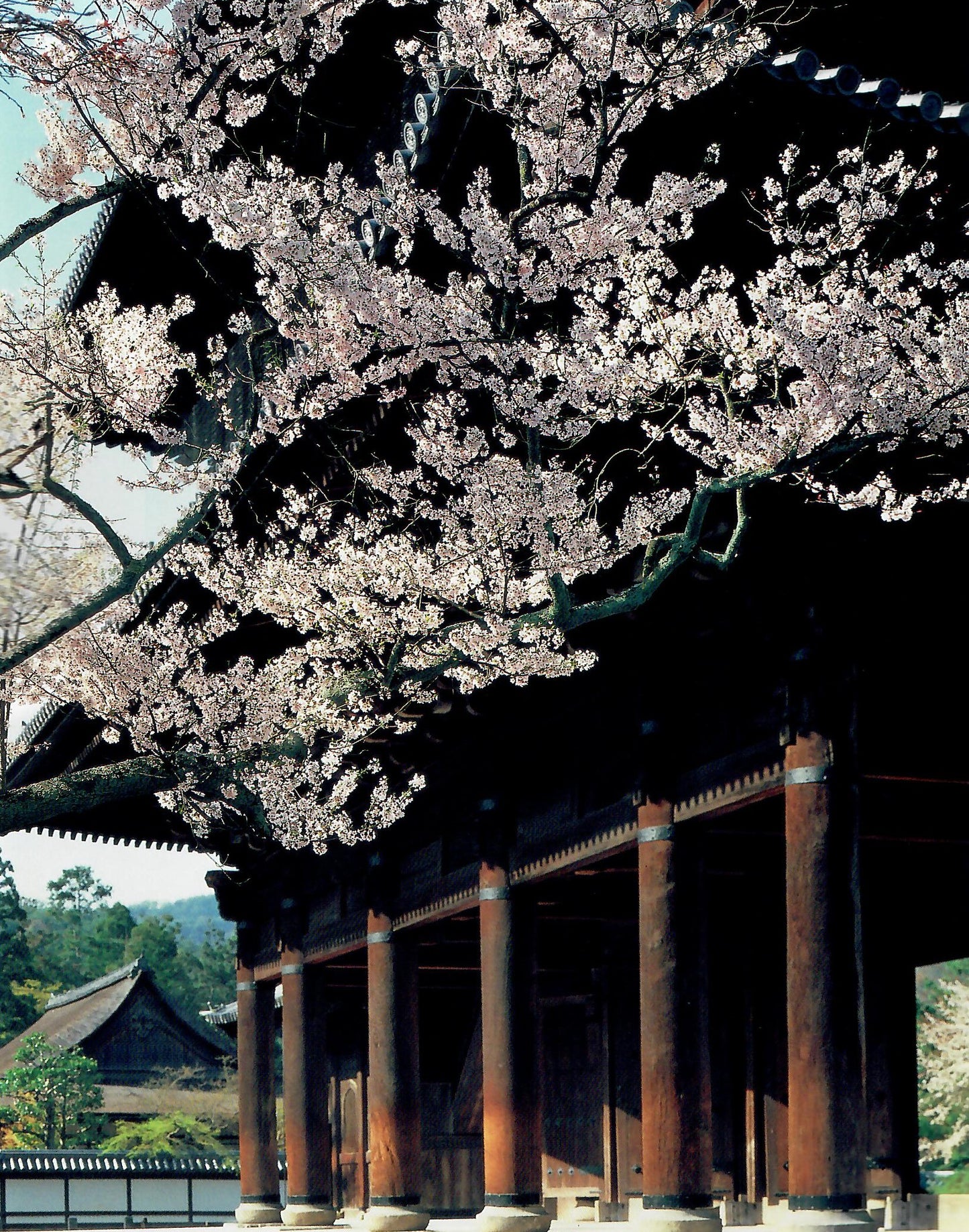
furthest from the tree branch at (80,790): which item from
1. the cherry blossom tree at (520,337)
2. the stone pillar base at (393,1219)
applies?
the stone pillar base at (393,1219)

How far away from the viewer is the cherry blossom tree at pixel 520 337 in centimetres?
927

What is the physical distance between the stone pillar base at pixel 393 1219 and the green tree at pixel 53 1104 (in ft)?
86.4

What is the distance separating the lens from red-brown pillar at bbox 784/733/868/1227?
10.2 m

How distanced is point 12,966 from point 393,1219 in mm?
63374

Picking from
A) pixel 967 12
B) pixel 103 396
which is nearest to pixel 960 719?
pixel 967 12

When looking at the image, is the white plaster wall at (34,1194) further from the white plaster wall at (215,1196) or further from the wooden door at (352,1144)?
the wooden door at (352,1144)

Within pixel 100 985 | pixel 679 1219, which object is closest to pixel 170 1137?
pixel 100 985

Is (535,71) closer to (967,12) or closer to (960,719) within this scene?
(967,12)

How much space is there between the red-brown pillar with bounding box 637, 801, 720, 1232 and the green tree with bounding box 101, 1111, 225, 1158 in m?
29.8

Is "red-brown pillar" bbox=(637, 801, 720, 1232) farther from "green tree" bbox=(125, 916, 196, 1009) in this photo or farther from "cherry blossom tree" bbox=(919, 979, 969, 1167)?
"green tree" bbox=(125, 916, 196, 1009)

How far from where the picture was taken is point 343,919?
1927cm

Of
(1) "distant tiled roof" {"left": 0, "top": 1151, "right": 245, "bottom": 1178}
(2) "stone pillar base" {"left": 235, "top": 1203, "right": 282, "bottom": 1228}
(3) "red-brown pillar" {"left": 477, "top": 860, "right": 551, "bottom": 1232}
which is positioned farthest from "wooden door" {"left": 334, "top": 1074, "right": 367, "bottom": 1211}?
(3) "red-brown pillar" {"left": 477, "top": 860, "right": 551, "bottom": 1232}

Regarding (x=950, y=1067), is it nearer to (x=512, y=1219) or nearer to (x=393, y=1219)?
(x=393, y=1219)

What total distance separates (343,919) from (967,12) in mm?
11851
